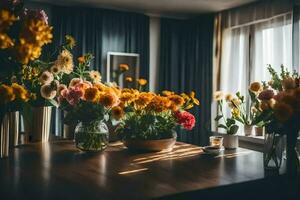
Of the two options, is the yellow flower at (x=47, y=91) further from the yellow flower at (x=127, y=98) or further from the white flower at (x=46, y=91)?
the yellow flower at (x=127, y=98)

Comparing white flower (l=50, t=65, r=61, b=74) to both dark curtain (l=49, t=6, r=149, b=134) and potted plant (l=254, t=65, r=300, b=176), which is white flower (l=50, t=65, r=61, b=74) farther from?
dark curtain (l=49, t=6, r=149, b=134)

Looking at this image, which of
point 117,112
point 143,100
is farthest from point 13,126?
point 143,100

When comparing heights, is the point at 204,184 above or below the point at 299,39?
below

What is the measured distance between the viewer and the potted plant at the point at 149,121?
1.87 metres

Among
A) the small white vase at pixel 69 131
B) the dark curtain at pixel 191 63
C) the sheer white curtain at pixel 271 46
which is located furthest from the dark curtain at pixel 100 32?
the small white vase at pixel 69 131

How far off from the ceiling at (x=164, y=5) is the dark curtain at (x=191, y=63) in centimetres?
34

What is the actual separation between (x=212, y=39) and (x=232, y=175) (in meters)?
3.73

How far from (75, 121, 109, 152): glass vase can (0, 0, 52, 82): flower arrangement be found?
50 centimetres

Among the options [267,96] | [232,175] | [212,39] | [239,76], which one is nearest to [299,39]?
[239,76]

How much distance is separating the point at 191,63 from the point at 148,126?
3.53 metres

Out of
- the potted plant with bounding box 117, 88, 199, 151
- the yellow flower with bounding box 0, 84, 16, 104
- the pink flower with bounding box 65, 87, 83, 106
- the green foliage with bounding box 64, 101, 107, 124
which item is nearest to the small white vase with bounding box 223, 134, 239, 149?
the potted plant with bounding box 117, 88, 199, 151

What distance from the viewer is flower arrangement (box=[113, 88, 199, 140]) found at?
6.07 ft

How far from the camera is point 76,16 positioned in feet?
15.2

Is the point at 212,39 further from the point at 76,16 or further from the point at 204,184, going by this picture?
the point at 204,184
